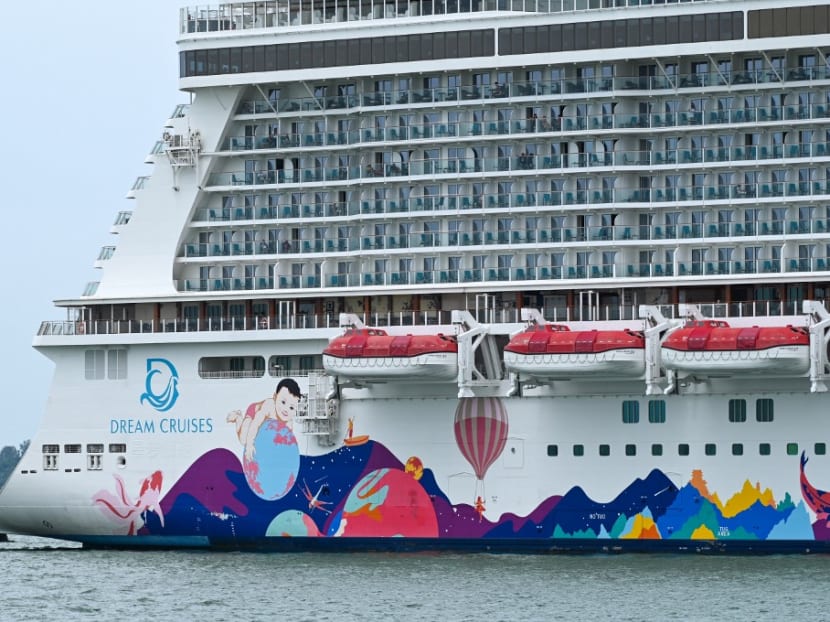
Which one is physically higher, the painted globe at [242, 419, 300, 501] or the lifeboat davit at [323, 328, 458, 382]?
the lifeboat davit at [323, 328, 458, 382]

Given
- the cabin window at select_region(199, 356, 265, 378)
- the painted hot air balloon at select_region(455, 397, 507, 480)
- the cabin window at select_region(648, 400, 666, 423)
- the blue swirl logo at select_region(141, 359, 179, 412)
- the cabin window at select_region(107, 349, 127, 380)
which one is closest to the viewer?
the cabin window at select_region(648, 400, 666, 423)

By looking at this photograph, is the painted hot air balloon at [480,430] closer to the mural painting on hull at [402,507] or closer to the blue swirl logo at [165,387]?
the mural painting on hull at [402,507]

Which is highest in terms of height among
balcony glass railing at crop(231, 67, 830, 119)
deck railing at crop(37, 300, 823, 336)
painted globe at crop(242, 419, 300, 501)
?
balcony glass railing at crop(231, 67, 830, 119)

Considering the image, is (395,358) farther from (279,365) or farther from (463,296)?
(279,365)

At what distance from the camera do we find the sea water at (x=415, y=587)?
2114 inches

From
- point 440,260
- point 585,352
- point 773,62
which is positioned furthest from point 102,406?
point 773,62

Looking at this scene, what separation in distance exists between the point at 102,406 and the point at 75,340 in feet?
6.67

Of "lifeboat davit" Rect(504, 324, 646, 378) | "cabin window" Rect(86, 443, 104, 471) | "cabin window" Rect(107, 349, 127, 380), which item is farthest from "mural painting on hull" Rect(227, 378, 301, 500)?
"lifeboat davit" Rect(504, 324, 646, 378)

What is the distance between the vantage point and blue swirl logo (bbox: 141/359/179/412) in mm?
67250

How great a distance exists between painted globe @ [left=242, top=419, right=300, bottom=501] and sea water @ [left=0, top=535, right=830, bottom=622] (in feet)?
5.97

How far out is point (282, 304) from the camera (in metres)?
66.9

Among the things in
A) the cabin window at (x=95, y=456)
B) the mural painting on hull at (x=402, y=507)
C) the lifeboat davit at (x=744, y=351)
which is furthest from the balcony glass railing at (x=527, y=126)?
the cabin window at (x=95, y=456)

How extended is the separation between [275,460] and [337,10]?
41.8 feet

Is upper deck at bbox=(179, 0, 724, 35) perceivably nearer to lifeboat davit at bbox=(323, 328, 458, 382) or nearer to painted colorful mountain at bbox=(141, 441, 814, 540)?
lifeboat davit at bbox=(323, 328, 458, 382)
